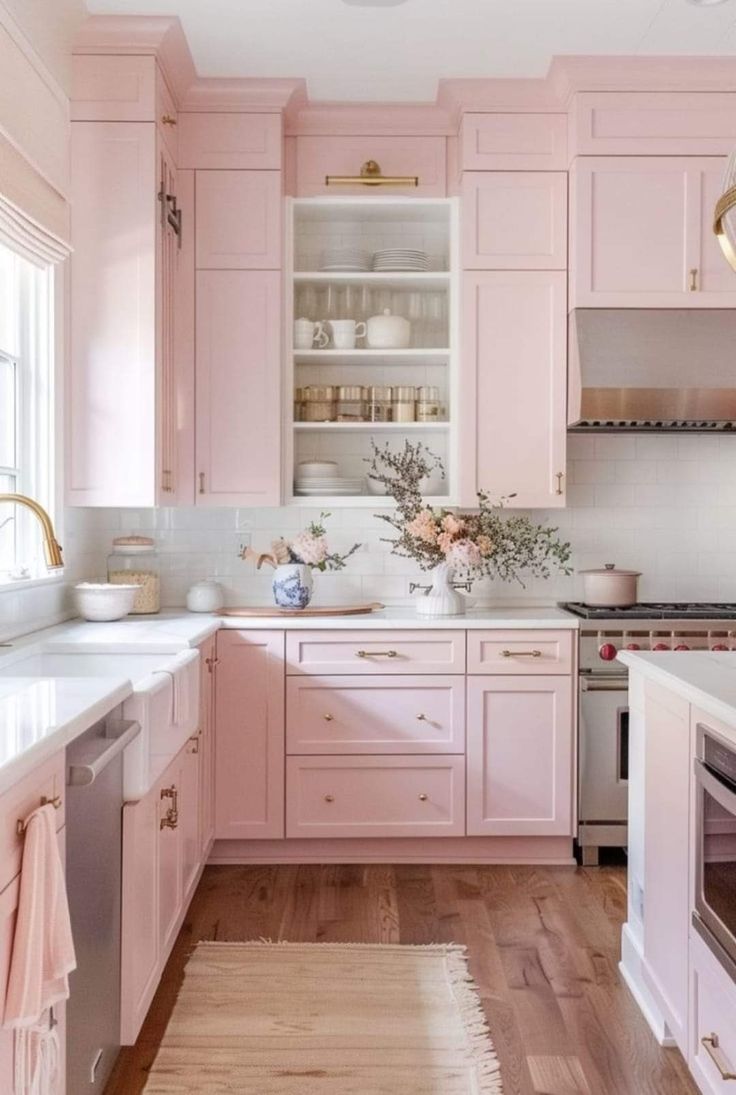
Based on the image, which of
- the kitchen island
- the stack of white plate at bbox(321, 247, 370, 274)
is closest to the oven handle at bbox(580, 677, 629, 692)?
the kitchen island

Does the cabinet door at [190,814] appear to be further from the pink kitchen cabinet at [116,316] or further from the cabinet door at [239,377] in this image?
the cabinet door at [239,377]

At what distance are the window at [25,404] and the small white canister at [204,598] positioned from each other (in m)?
0.64

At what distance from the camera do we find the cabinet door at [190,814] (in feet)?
8.97

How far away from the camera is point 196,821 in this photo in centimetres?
300

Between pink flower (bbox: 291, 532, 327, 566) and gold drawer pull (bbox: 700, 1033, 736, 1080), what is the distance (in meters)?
2.19

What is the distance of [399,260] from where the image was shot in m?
3.82

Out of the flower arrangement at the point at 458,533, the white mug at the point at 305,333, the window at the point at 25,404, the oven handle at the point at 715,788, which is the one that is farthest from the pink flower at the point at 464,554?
the oven handle at the point at 715,788

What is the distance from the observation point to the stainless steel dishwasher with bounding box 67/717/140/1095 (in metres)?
1.70

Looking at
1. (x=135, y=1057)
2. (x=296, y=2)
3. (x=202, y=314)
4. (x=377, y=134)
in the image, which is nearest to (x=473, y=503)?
(x=202, y=314)

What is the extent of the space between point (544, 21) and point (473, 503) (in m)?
1.70

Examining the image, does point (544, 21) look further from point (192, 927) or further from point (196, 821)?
point (192, 927)

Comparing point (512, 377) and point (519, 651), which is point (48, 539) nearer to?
point (519, 651)

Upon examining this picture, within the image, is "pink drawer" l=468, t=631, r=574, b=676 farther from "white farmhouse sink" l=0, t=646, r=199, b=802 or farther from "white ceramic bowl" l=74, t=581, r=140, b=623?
"white ceramic bowl" l=74, t=581, r=140, b=623

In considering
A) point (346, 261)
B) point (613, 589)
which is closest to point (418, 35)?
point (346, 261)
